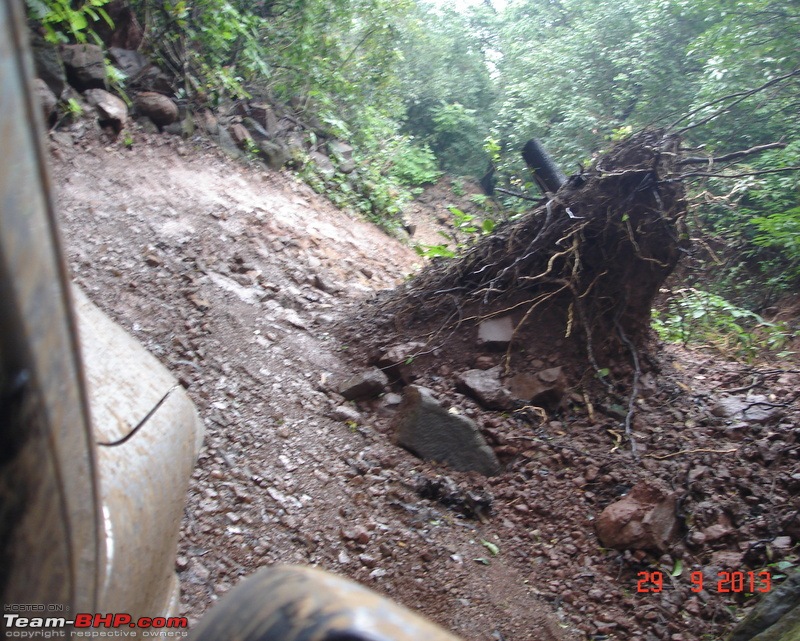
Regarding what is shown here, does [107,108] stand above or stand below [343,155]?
above

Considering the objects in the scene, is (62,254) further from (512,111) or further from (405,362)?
(512,111)

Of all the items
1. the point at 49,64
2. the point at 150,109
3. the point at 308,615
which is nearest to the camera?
the point at 308,615

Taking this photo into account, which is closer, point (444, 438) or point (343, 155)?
point (444, 438)

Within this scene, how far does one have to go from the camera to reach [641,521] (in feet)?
10.0

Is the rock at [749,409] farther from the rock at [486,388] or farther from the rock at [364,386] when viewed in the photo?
the rock at [364,386]

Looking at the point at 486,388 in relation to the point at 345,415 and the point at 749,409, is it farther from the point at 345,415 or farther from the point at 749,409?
the point at 749,409

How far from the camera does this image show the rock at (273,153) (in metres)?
8.45

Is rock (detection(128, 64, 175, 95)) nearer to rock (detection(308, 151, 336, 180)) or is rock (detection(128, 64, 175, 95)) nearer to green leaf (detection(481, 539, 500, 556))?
rock (detection(308, 151, 336, 180))

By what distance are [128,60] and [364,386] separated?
5.67 meters

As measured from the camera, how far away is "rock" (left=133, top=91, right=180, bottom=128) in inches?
276

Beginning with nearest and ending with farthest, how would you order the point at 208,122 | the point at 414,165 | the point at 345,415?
the point at 345,415 → the point at 208,122 → the point at 414,165

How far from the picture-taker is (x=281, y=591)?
0.84 meters

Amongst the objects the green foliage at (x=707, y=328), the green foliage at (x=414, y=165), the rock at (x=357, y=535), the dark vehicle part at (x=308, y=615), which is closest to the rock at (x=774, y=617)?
the rock at (x=357, y=535)
